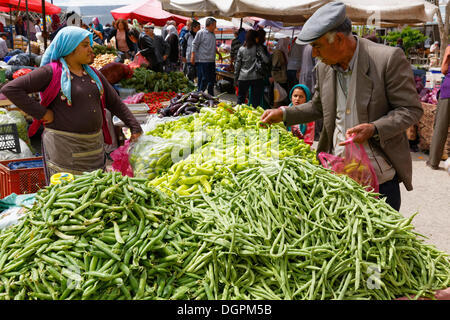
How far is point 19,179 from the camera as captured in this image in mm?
4180

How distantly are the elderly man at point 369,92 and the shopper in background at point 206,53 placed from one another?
29.7 feet

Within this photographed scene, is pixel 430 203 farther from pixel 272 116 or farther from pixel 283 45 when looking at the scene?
pixel 283 45

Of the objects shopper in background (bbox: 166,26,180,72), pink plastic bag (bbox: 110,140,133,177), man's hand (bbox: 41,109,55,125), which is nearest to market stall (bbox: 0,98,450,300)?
pink plastic bag (bbox: 110,140,133,177)

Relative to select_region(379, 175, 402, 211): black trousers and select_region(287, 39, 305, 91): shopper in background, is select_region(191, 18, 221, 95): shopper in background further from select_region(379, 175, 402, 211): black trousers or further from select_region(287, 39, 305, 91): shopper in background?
select_region(379, 175, 402, 211): black trousers

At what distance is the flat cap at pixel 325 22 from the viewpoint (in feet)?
8.92

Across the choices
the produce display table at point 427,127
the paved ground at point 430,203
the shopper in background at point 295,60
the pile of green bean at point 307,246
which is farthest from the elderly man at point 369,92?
the shopper in background at point 295,60

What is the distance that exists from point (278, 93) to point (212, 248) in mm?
8629

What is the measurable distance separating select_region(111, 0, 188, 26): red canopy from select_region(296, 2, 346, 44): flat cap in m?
16.8

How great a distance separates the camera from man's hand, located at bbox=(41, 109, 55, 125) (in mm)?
3645

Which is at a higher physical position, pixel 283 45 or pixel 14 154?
pixel 283 45

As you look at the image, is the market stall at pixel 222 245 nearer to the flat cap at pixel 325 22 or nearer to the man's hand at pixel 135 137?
the flat cap at pixel 325 22

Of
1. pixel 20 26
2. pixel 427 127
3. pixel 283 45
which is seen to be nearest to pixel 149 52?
pixel 283 45

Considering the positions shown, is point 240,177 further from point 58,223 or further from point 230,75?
point 230,75
